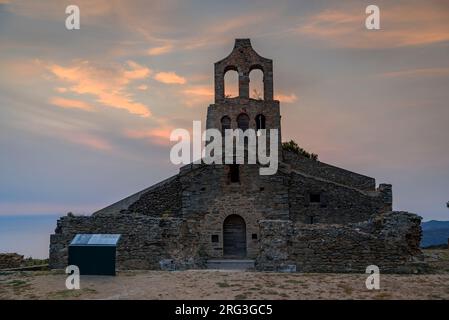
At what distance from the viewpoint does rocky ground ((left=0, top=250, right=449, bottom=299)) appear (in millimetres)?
10062

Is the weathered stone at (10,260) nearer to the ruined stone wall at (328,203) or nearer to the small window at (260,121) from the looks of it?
the ruined stone wall at (328,203)

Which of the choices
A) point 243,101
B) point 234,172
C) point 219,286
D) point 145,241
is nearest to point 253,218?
point 234,172

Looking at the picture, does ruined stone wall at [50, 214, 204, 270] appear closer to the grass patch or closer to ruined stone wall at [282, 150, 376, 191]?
the grass patch

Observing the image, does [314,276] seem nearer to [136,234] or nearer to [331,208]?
[136,234]

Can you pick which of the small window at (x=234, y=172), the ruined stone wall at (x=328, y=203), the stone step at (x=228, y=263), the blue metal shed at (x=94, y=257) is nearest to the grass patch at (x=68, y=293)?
the blue metal shed at (x=94, y=257)

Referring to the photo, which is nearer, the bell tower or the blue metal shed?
the blue metal shed

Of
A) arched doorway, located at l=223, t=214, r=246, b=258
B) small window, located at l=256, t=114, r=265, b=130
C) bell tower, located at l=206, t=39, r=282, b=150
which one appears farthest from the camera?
small window, located at l=256, t=114, r=265, b=130

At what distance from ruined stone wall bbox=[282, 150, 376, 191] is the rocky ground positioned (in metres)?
20.2

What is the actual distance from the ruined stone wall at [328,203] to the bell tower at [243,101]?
6.38 meters

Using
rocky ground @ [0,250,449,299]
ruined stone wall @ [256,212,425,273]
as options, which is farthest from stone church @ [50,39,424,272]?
rocky ground @ [0,250,449,299]

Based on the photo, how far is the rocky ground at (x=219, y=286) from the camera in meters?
10.1
